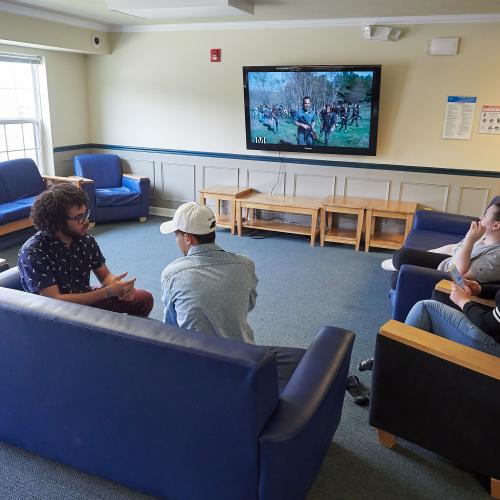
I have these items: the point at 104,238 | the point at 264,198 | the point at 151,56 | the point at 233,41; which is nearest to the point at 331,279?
the point at 264,198

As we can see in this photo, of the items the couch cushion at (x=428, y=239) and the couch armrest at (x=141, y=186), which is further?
the couch armrest at (x=141, y=186)

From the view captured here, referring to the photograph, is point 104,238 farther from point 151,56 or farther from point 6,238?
point 151,56

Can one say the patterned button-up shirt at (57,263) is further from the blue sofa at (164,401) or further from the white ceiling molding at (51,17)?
the white ceiling molding at (51,17)

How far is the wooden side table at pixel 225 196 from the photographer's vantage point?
5.30 m

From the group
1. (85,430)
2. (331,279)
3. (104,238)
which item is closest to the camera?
(85,430)

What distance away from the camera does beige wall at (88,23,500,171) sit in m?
4.60

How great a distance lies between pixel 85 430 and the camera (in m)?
1.69

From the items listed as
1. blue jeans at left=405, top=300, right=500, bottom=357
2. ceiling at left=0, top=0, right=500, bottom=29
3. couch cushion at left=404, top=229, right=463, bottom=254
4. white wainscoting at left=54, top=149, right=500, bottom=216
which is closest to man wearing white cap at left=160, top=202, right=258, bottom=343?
blue jeans at left=405, top=300, right=500, bottom=357

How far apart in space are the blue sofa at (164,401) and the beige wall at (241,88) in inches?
145

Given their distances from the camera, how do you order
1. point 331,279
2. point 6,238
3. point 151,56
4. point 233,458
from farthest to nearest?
1. point 151,56
2. point 6,238
3. point 331,279
4. point 233,458

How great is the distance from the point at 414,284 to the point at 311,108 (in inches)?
113

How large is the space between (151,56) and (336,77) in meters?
2.33

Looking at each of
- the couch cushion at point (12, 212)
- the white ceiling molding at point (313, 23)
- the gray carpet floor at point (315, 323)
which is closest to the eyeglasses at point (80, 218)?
the gray carpet floor at point (315, 323)

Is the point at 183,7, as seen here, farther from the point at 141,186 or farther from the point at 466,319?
the point at 466,319
